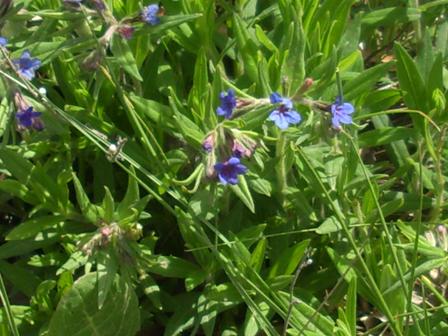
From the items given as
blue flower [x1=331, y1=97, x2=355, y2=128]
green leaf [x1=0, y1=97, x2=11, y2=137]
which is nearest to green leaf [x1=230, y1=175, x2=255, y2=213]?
blue flower [x1=331, y1=97, x2=355, y2=128]

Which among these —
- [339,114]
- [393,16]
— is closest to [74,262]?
[339,114]

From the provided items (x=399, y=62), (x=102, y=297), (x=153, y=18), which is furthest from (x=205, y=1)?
(x=102, y=297)

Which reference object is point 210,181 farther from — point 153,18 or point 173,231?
point 173,231

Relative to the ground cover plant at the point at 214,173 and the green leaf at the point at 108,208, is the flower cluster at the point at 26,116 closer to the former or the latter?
the ground cover plant at the point at 214,173

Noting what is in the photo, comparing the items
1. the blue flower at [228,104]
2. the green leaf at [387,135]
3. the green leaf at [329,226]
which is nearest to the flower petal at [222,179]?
the blue flower at [228,104]

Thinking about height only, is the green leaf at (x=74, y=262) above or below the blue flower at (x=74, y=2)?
below

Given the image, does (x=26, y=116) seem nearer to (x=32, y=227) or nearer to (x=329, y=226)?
(x=32, y=227)

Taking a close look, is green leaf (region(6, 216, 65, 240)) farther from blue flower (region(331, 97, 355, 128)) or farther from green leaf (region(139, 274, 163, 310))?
blue flower (region(331, 97, 355, 128))
